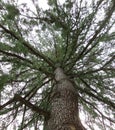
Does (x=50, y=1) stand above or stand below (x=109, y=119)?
above

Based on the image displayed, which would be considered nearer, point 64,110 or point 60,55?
point 64,110

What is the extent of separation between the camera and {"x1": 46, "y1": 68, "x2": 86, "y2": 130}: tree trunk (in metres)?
3.13

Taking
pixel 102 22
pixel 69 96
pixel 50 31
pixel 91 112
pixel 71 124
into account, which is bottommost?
pixel 71 124

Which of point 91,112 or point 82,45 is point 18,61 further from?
point 91,112

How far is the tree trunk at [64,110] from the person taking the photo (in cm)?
313

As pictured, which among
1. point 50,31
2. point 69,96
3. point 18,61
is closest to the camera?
point 69,96

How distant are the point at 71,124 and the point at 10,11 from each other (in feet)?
7.12

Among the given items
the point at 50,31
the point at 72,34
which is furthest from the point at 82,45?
the point at 50,31

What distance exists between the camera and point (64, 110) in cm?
344

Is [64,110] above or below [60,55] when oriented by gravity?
below

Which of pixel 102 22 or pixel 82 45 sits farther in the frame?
pixel 82 45

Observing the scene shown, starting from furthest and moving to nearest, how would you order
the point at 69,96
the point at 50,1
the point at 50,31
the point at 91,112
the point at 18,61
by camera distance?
the point at 91,112 < the point at 50,31 < the point at 50,1 < the point at 18,61 < the point at 69,96

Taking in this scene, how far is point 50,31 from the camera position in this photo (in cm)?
500

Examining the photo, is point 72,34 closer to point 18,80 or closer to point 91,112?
point 18,80
